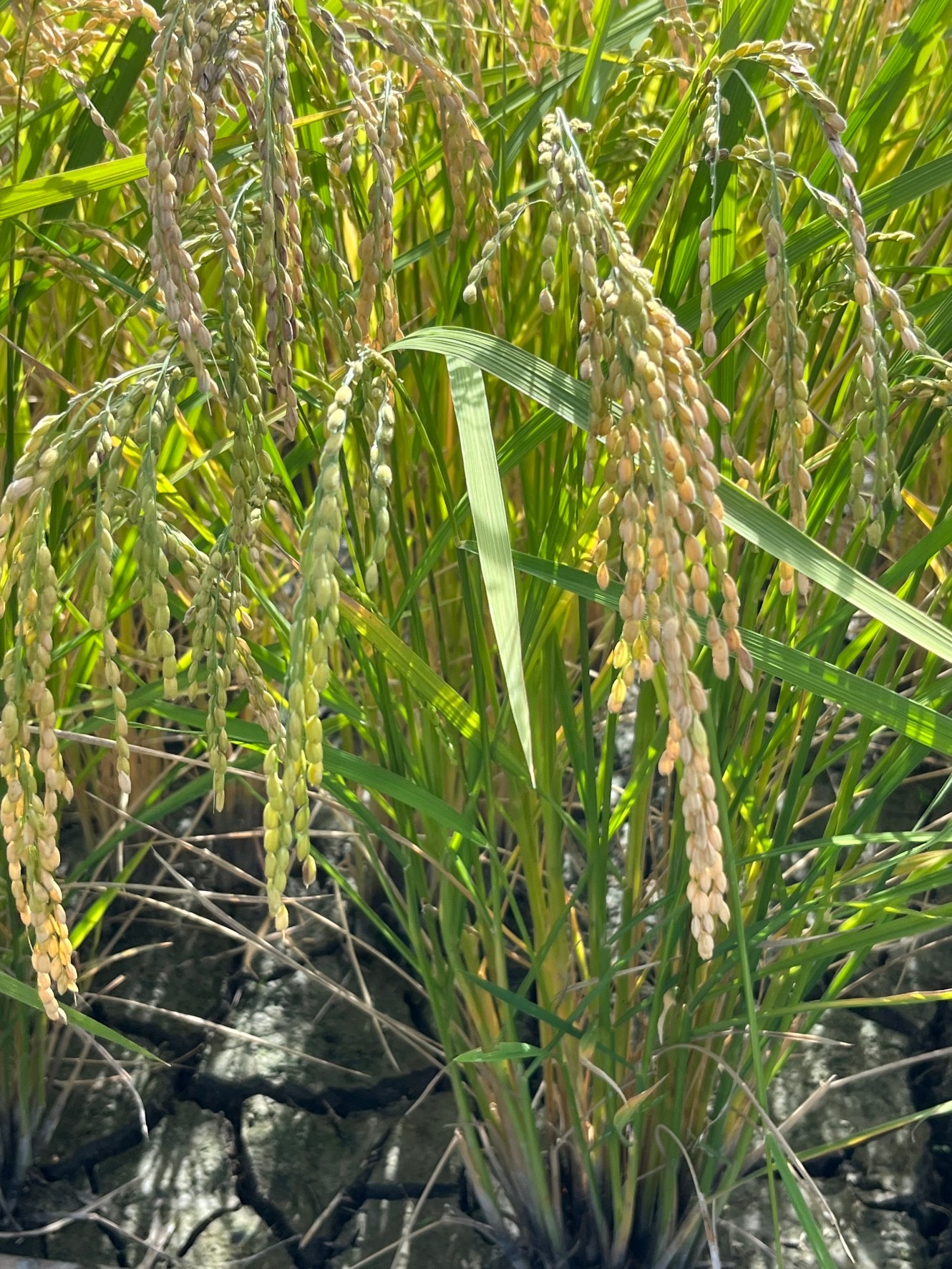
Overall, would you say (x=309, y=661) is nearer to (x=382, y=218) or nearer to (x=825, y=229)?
(x=382, y=218)

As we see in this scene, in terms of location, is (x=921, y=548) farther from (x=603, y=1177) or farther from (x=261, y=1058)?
(x=261, y=1058)

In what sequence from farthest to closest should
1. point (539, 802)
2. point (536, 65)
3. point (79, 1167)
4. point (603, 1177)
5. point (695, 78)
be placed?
point (79, 1167) < point (603, 1177) < point (539, 802) < point (536, 65) < point (695, 78)

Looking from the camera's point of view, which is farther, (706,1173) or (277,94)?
(706,1173)

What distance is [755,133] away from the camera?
4.20ft

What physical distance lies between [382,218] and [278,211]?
0.08 m

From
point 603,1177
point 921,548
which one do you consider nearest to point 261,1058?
point 603,1177

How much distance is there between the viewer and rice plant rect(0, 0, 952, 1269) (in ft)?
2.03

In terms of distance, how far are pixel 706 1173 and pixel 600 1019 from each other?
0.25 m

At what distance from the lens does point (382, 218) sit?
71 centimetres

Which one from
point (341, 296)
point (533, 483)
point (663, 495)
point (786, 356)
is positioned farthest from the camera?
point (533, 483)

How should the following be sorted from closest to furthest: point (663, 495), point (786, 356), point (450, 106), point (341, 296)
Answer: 1. point (663, 495)
2. point (786, 356)
3. point (450, 106)
4. point (341, 296)

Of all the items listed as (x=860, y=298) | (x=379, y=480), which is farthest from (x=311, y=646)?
(x=860, y=298)

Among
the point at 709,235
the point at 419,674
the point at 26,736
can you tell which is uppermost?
the point at 709,235

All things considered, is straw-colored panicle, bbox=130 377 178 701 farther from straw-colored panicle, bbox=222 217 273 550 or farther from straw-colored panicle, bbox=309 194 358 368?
Result: straw-colored panicle, bbox=309 194 358 368
